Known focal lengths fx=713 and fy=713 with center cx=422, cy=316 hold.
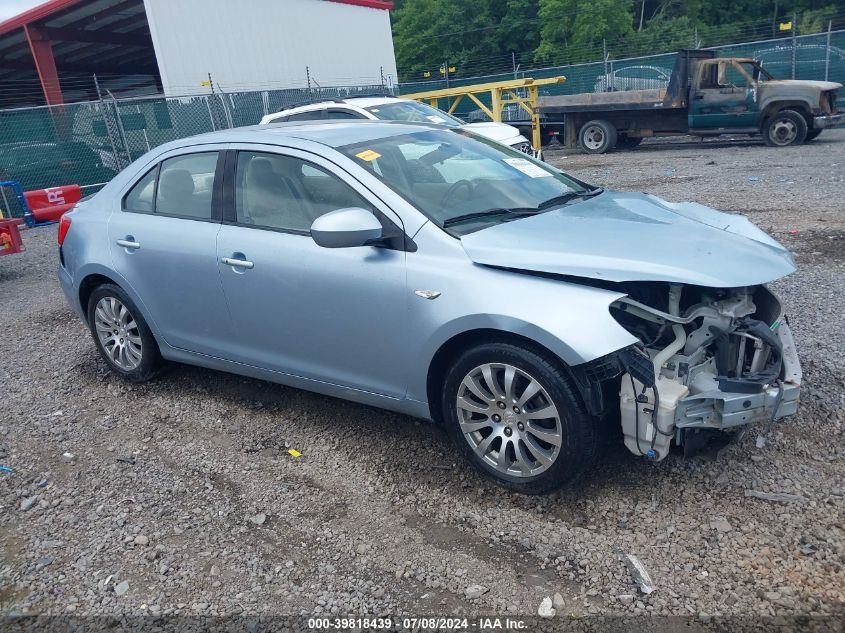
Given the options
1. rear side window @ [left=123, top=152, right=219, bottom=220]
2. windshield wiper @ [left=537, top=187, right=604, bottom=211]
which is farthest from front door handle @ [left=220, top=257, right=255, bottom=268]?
windshield wiper @ [left=537, top=187, right=604, bottom=211]

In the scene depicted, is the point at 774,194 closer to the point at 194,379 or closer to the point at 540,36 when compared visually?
the point at 194,379

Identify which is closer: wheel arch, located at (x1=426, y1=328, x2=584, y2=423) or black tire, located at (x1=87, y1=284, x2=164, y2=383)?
wheel arch, located at (x1=426, y1=328, x2=584, y2=423)

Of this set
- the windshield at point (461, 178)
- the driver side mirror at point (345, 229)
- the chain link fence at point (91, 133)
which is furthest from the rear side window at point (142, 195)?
the chain link fence at point (91, 133)

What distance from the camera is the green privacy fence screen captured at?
14648mm

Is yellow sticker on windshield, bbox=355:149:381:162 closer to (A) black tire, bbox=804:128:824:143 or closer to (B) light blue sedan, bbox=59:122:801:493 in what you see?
(B) light blue sedan, bbox=59:122:801:493

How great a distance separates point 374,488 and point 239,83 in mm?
21412

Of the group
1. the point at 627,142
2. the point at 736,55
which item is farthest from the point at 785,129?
the point at 736,55

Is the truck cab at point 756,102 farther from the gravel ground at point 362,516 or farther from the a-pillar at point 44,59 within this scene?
the a-pillar at point 44,59

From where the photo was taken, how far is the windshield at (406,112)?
11.2m

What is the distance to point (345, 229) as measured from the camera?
3.38m

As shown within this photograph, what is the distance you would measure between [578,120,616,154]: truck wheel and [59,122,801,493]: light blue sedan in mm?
13986

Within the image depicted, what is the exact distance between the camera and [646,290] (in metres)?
3.31

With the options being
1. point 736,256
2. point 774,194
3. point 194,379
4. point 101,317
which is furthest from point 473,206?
point 774,194

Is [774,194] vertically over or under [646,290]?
under
